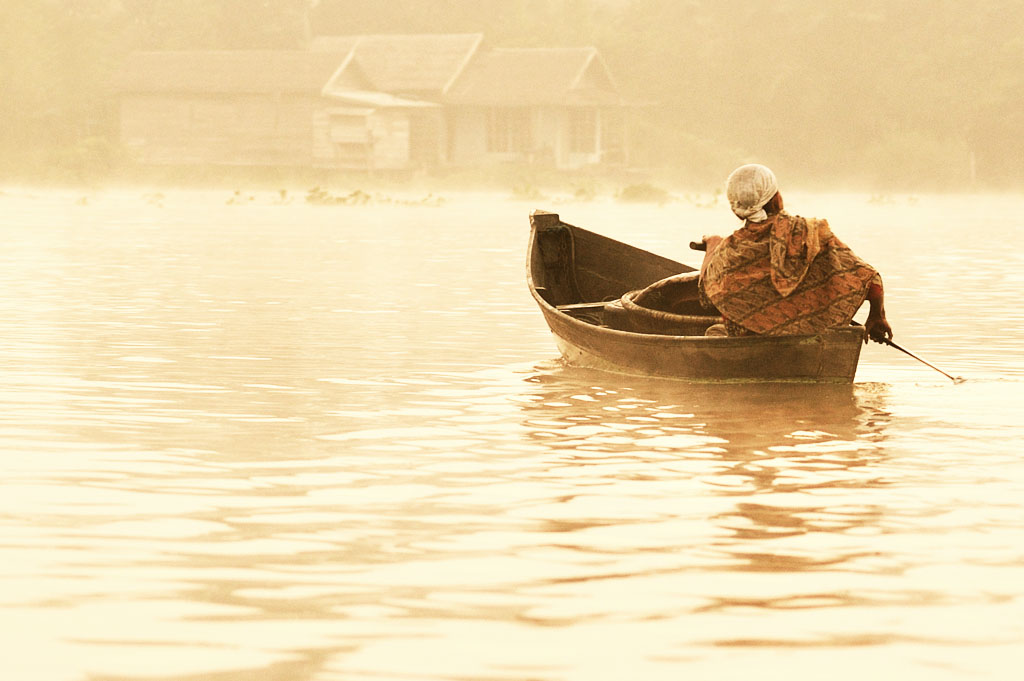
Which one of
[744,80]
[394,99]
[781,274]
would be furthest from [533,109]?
[781,274]

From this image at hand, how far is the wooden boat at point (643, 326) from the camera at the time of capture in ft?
32.5

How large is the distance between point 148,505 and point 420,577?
5.03 feet

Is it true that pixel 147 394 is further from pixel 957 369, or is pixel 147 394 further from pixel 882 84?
pixel 882 84

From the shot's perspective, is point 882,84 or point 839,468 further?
point 882,84

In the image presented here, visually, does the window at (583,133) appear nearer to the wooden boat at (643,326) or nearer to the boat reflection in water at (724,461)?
the wooden boat at (643,326)

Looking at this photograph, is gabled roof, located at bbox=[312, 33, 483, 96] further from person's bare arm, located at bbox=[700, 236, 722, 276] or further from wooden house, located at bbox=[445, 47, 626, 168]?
person's bare arm, located at bbox=[700, 236, 722, 276]

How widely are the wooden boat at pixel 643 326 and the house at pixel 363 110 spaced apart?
38973 millimetres

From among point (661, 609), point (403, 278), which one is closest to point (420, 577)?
point (661, 609)

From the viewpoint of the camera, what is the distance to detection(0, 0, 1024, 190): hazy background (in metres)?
56.1

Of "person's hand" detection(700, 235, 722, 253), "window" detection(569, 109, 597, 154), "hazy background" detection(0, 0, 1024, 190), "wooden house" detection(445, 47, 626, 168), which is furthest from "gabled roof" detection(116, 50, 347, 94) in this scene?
"person's hand" detection(700, 235, 722, 253)

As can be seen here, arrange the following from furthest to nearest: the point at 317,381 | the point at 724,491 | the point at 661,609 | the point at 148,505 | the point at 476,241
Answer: the point at 476,241
the point at 317,381
the point at 724,491
the point at 148,505
the point at 661,609

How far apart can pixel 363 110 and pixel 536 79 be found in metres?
5.69

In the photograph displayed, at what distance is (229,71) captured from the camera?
53.3 metres

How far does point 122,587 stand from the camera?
511 centimetres
